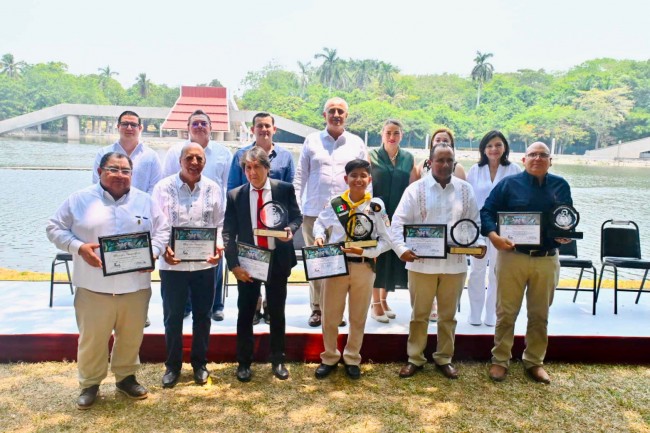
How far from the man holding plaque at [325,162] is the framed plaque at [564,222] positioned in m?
1.51

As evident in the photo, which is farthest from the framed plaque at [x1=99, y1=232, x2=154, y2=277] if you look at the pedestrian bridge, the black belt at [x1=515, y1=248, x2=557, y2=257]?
the pedestrian bridge

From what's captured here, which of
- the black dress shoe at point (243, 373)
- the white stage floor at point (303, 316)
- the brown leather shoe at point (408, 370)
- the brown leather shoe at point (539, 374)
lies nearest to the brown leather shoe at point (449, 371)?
the brown leather shoe at point (408, 370)

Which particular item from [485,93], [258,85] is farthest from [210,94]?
[485,93]

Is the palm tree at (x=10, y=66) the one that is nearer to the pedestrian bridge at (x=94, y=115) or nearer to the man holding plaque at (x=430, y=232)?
the pedestrian bridge at (x=94, y=115)

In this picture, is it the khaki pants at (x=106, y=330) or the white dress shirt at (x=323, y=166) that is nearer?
the khaki pants at (x=106, y=330)

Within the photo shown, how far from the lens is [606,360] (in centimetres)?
385

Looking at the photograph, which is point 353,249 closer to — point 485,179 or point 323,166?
point 323,166

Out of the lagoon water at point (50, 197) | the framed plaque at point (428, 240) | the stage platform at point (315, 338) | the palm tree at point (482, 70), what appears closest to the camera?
the framed plaque at point (428, 240)

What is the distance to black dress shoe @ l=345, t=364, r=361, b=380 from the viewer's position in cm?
345

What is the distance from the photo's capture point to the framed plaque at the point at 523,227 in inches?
127

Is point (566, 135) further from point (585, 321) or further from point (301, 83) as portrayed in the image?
point (585, 321)

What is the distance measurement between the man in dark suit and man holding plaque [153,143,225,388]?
11 centimetres

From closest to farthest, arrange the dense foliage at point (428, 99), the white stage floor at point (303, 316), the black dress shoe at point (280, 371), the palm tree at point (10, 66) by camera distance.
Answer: the black dress shoe at point (280, 371), the white stage floor at point (303, 316), the dense foliage at point (428, 99), the palm tree at point (10, 66)

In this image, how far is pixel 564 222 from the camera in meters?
3.25
